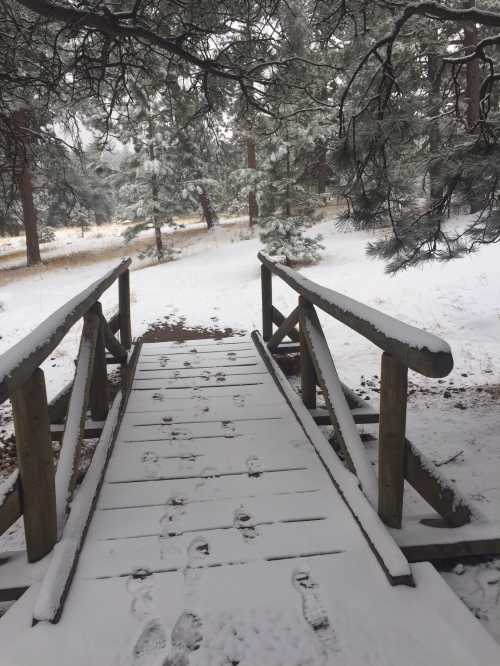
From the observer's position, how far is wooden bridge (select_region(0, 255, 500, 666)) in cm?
168

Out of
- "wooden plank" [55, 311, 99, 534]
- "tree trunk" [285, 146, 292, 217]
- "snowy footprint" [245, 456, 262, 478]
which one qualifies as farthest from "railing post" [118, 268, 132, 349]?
"tree trunk" [285, 146, 292, 217]

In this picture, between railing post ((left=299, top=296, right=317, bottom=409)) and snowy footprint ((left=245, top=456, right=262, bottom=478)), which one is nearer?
snowy footprint ((left=245, top=456, right=262, bottom=478))

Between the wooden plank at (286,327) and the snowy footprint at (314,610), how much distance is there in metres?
2.29

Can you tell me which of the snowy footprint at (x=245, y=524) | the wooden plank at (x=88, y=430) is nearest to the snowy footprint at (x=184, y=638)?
the snowy footprint at (x=245, y=524)

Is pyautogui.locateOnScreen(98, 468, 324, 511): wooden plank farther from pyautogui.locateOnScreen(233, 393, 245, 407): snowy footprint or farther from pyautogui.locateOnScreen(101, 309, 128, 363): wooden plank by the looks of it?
pyautogui.locateOnScreen(101, 309, 128, 363): wooden plank

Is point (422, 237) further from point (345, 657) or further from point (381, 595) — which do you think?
point (345, 657)

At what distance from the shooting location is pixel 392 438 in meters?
2.17

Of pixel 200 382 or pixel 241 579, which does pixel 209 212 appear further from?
pixel 241 579

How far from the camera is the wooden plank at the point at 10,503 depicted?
1.89 metres

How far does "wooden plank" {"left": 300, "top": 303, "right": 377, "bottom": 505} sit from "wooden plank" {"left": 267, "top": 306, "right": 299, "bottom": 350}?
1.35 feet

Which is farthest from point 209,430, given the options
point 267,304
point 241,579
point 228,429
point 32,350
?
point 267,304

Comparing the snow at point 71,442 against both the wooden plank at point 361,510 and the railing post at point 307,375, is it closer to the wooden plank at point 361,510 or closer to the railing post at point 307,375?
the wooden plank at point 361,510

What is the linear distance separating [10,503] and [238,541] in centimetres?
108

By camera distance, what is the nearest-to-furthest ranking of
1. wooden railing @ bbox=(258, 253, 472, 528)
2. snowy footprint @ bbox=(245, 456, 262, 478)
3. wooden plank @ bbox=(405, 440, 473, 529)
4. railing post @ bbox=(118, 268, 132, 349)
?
wooden railing @ bbox=(258, 253, 472, 528)
wooden plank @ bbox=(405, 440, 473, 529)
snowy footprint @ bbox=(245, 456, 262, 478)
railing post @ bbox=(118, 268, 132, 349)
